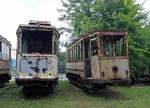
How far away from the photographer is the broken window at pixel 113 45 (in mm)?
23664

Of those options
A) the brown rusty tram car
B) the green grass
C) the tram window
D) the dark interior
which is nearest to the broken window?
the brown rusty tram car

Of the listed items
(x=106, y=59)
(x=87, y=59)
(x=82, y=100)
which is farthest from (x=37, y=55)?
(x=87, y=59)

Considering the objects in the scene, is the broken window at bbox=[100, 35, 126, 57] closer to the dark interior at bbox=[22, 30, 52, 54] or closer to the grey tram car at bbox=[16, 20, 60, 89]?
the grey tram car at bbox=[16, 20, 60, 89]

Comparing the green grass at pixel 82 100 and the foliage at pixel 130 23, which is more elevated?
the foliage at pixel 130 23

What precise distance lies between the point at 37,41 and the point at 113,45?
385cm

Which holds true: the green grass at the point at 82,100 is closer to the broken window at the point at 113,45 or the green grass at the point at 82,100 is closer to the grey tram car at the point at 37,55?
the grey tram car at the point at 37,55

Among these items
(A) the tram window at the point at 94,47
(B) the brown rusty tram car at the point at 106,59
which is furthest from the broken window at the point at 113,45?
(A) the tram window at the point at 94,47

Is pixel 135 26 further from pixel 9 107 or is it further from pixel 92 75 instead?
pixel 9 107

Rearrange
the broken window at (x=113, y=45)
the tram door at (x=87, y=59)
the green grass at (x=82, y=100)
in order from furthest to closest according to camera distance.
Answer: the tram door at (x=87, y=59) < the broken window at (x=113, y=45) < the green grass at (x=82, y=100)

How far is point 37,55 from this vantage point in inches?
891

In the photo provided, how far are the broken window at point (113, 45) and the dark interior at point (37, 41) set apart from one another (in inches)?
105

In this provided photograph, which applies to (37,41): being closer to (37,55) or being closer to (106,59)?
(37,55)

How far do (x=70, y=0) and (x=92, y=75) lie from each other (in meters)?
27.5

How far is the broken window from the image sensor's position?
77.6ft
